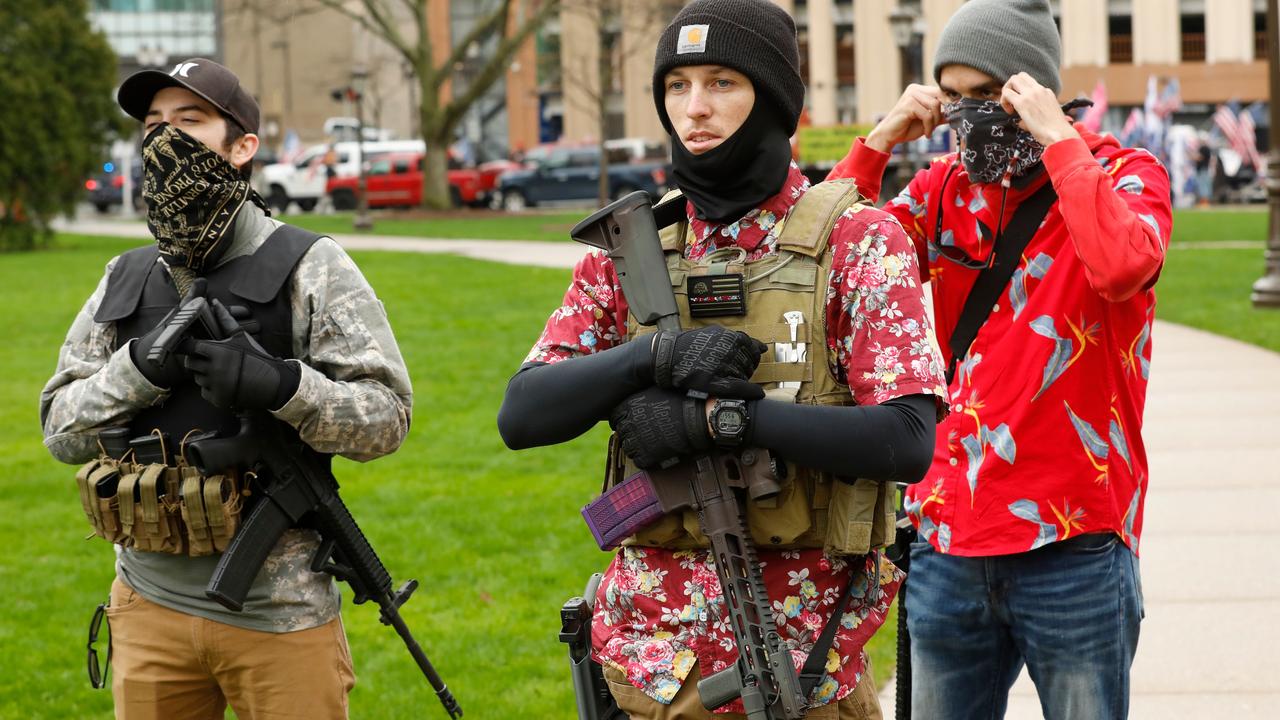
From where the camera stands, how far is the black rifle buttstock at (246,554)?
10.7 feet

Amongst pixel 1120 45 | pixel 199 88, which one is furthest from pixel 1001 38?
pixel 1120 45

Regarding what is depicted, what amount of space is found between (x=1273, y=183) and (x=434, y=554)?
1099 cm

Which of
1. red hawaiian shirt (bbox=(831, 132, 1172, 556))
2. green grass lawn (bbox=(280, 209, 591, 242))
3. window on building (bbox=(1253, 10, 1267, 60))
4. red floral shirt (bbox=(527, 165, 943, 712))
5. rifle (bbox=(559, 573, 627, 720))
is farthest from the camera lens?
window on building (bbox=(1253, 10, 1267, 60))

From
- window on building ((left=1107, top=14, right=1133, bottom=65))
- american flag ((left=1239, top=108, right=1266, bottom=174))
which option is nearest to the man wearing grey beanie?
american flag ((left=1239, top=108, right=1266, bottom=174))

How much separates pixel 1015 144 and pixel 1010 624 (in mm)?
967

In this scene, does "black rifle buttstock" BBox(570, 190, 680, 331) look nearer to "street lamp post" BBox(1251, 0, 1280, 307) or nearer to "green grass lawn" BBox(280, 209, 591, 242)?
"street lamp post" BBox(1251, 0, 1280, 307)

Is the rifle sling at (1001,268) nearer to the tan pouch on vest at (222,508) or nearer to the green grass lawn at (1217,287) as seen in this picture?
the tan pouch on vest at (222,508)

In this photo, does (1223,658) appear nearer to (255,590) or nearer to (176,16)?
(255,590)

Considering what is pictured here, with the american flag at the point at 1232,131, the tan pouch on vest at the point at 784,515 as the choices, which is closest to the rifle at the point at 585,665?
the tan pouch on vest at the point at 784,515

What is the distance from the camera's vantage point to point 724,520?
2.56m

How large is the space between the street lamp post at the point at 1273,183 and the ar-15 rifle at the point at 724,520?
1350 cm

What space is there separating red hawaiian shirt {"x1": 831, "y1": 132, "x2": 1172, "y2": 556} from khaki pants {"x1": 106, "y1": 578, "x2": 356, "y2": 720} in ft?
4.47

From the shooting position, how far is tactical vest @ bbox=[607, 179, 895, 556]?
2.61m

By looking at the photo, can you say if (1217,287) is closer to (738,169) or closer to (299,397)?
(299,397)
